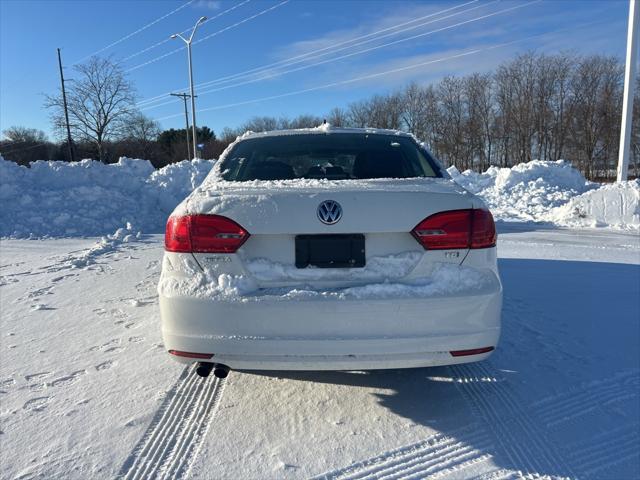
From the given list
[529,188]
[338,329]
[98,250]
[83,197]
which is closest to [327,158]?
[338,329]

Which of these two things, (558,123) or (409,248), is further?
(558,123)

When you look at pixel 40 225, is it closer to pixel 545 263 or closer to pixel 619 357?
pixel 545 263

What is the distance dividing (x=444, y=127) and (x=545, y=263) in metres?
37.9

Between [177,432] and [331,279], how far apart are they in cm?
119

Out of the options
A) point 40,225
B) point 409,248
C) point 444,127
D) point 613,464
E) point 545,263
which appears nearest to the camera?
point 613,464

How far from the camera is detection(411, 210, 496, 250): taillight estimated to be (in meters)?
2.21

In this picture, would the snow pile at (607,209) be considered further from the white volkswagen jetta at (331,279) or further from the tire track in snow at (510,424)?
the white volkswagen jetta at (331,279)

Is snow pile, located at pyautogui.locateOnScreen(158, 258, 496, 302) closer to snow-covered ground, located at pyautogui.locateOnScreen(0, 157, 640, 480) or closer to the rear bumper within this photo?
the rear bumper

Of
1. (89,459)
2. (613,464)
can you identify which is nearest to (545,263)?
(613,464)

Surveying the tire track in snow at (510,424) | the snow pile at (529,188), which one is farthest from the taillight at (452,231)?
the snow pile at (529,188)

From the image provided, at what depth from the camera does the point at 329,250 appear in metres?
2.22

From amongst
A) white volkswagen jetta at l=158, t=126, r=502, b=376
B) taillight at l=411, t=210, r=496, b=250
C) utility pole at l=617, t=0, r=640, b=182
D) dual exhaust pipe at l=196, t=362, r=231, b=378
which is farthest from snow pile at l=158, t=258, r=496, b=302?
utility pole at l=617, t=0, r=640, b=182

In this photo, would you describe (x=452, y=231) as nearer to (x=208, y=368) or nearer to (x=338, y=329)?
(x=338, y=329)

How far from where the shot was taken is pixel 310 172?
119 inches
